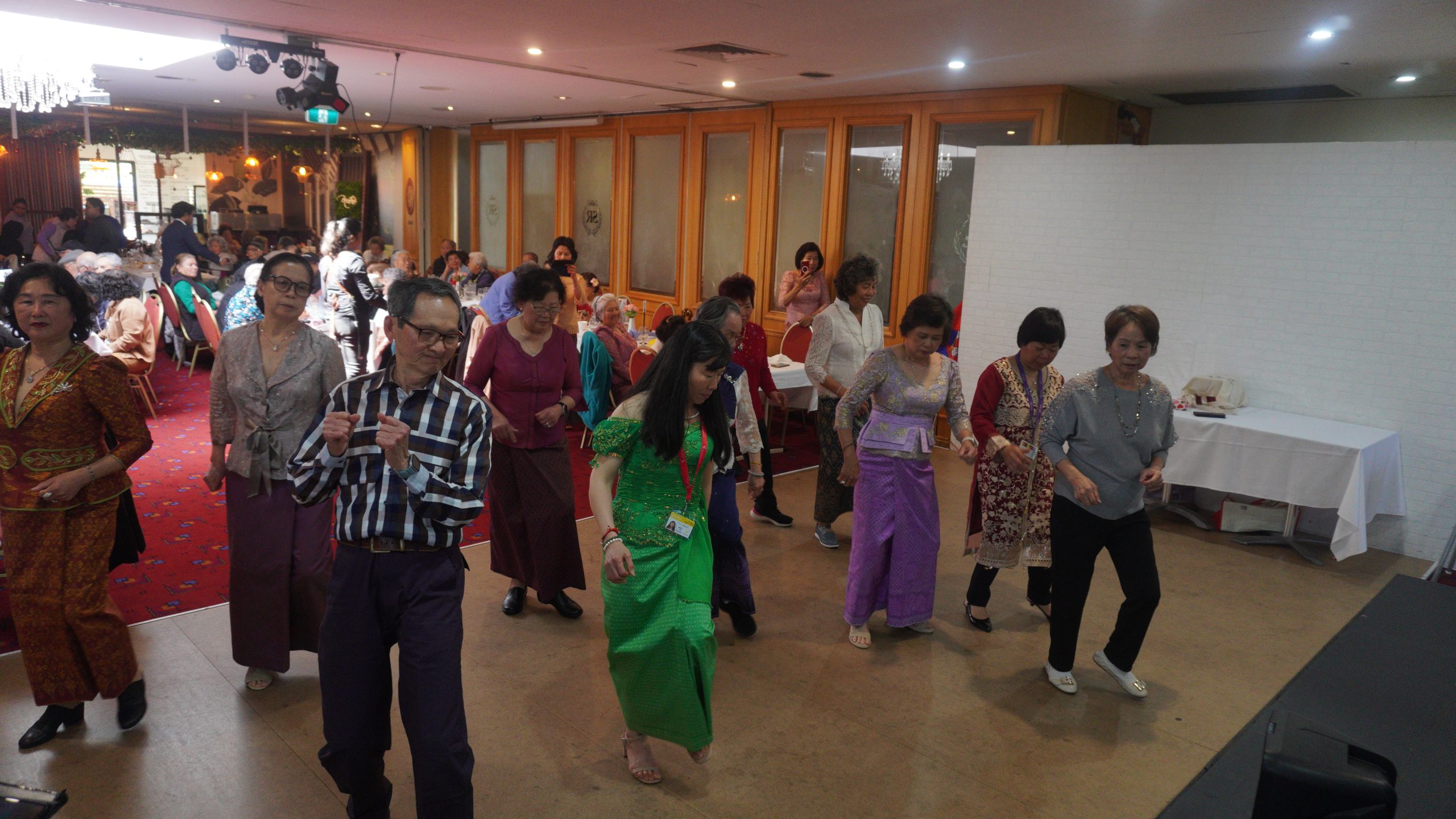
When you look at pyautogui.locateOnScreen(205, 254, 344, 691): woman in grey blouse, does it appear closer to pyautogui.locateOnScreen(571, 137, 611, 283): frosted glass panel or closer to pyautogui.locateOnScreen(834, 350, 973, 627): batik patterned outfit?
pyautogui.locateOnScreen(834, 350, 973, 627): batik patterned outfit

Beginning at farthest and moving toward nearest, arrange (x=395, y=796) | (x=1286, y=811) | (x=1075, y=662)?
1. (x=1075, y=662)
2. (x=395, y=796)
3. (x=1286, y=811)

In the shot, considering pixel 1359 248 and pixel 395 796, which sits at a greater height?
pixel 1359 248

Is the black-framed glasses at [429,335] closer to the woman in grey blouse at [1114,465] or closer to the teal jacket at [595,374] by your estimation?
the woman in grey blouse at [1114,465]

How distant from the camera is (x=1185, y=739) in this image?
3553mm

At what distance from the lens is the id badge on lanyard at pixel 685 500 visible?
285 cm

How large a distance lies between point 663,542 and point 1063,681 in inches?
79.4

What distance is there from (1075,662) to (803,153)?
671cm

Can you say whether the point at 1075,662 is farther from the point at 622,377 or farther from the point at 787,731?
the point at 622,377

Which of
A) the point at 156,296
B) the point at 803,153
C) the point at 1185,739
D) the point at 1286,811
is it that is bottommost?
the point at 1185,739

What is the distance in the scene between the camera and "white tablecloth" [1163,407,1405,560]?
5594 mm

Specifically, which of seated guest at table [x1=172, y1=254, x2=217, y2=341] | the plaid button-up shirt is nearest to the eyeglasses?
the plaid button-up shirt

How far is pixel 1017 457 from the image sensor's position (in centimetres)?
393

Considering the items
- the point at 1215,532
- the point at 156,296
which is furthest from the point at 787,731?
the point at 156,296

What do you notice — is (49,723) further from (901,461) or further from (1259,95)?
(1259,95)
